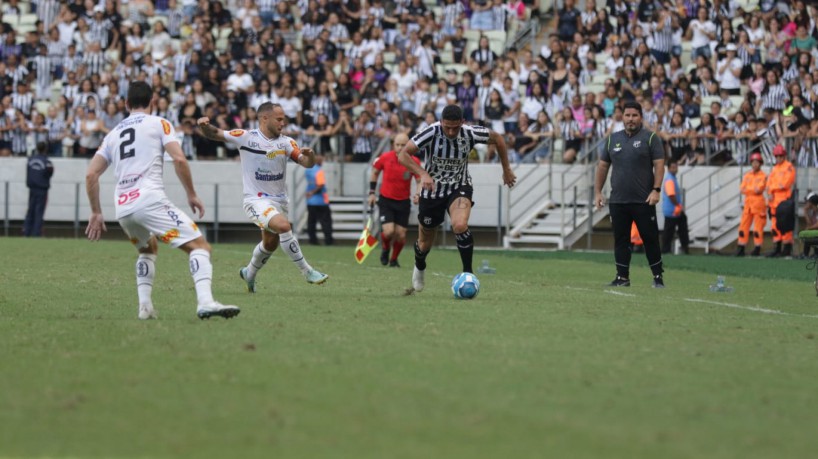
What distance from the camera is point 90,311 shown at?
12.0 meters

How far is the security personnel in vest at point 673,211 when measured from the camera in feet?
91.2

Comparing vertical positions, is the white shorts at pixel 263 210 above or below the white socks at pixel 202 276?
above

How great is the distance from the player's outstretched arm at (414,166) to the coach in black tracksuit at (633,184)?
339 cm

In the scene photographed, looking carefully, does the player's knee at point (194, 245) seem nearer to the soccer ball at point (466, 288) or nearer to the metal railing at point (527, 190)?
the soccer ball at point (466, 288)

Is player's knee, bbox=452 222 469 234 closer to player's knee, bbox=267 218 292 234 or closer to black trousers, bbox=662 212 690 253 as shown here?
player's knee, bbox=267 218 292 234

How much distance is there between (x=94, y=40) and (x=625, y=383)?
2985 cm

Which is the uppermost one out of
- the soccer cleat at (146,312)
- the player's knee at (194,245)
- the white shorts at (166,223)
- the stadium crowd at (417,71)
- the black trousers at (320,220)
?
the stadium crowd at (417,71)

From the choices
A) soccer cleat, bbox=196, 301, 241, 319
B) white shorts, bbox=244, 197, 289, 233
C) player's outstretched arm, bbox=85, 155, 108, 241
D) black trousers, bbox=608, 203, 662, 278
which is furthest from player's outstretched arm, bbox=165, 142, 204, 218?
black trousers, bbox=608, 203, 662, 278

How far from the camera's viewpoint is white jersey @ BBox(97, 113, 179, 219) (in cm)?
1071

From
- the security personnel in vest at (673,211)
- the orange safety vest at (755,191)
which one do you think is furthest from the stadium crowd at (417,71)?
the orange safety vest at (755,191)

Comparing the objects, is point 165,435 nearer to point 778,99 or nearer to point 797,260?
point 797,260

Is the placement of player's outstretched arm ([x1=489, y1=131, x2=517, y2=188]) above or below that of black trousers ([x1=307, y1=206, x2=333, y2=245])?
above

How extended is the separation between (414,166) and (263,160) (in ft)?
5.65

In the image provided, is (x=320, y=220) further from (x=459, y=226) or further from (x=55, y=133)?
(x=459, y=226)
